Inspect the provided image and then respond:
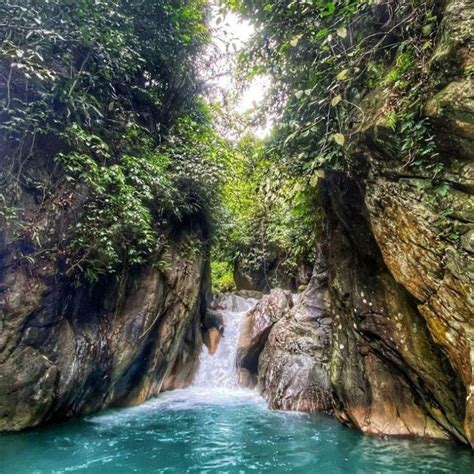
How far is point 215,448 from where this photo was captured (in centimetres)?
607

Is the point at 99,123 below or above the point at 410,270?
above

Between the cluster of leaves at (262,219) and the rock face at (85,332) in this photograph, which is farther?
the cluster of leaves at (262,219)

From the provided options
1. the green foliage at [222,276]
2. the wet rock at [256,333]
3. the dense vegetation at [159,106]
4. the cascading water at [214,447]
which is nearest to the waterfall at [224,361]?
the wet rock at [256,333]

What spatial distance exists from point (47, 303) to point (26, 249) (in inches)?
42.3

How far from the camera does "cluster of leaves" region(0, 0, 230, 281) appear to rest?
625 cm

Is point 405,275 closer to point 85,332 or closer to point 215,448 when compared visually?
point 215,448

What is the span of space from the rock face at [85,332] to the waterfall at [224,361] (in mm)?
1682

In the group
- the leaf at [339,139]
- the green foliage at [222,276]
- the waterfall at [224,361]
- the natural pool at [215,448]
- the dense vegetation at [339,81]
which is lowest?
the natural pool at [215,448]

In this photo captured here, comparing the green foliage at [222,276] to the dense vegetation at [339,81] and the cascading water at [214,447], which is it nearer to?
the cascading water at [214,447]

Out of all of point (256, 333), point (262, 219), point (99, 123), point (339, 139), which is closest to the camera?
point (339, 139)

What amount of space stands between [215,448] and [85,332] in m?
3.49

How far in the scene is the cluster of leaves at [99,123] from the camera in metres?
6.25

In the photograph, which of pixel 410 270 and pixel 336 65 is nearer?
pixel 410 270

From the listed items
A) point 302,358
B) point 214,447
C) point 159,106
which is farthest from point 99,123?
point 302,358
